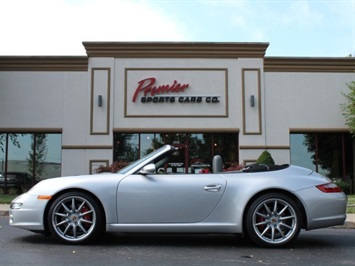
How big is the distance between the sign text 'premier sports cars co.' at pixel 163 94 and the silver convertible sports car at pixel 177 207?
11.7 m

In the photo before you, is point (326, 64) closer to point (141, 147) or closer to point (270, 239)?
point (141, 147)

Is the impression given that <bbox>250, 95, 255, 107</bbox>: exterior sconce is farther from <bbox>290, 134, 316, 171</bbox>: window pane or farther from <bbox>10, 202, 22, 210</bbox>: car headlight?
<bbox>10, 202, 22, 210</bbox>: car headlight

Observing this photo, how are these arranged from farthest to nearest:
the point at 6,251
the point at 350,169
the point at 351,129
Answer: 1. the point at 350,169
2. the point at 351,129
3. the point at 6,251

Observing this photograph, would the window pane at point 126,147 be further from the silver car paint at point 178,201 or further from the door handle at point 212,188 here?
the door handle at point 212,188

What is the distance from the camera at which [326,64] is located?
17.2 metres

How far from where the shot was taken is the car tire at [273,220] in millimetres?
5133

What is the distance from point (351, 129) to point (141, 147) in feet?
27.0

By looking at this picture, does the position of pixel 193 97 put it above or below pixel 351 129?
above

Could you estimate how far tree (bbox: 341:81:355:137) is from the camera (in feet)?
53.2

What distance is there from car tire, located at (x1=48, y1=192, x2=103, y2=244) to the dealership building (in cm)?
1150

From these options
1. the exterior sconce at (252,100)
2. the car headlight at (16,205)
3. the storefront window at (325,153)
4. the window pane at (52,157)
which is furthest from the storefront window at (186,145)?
the car headlight at (16,205)

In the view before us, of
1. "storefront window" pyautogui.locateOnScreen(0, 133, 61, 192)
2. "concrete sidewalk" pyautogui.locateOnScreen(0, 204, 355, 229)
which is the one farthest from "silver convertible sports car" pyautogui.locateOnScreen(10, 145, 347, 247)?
"storefront window" pyautogui.locateOnScreen(0, 133, 61, 192)

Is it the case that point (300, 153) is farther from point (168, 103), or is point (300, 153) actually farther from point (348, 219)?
point (348, 219)

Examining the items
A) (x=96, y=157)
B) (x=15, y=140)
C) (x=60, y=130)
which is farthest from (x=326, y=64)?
(x=15, y=140)
